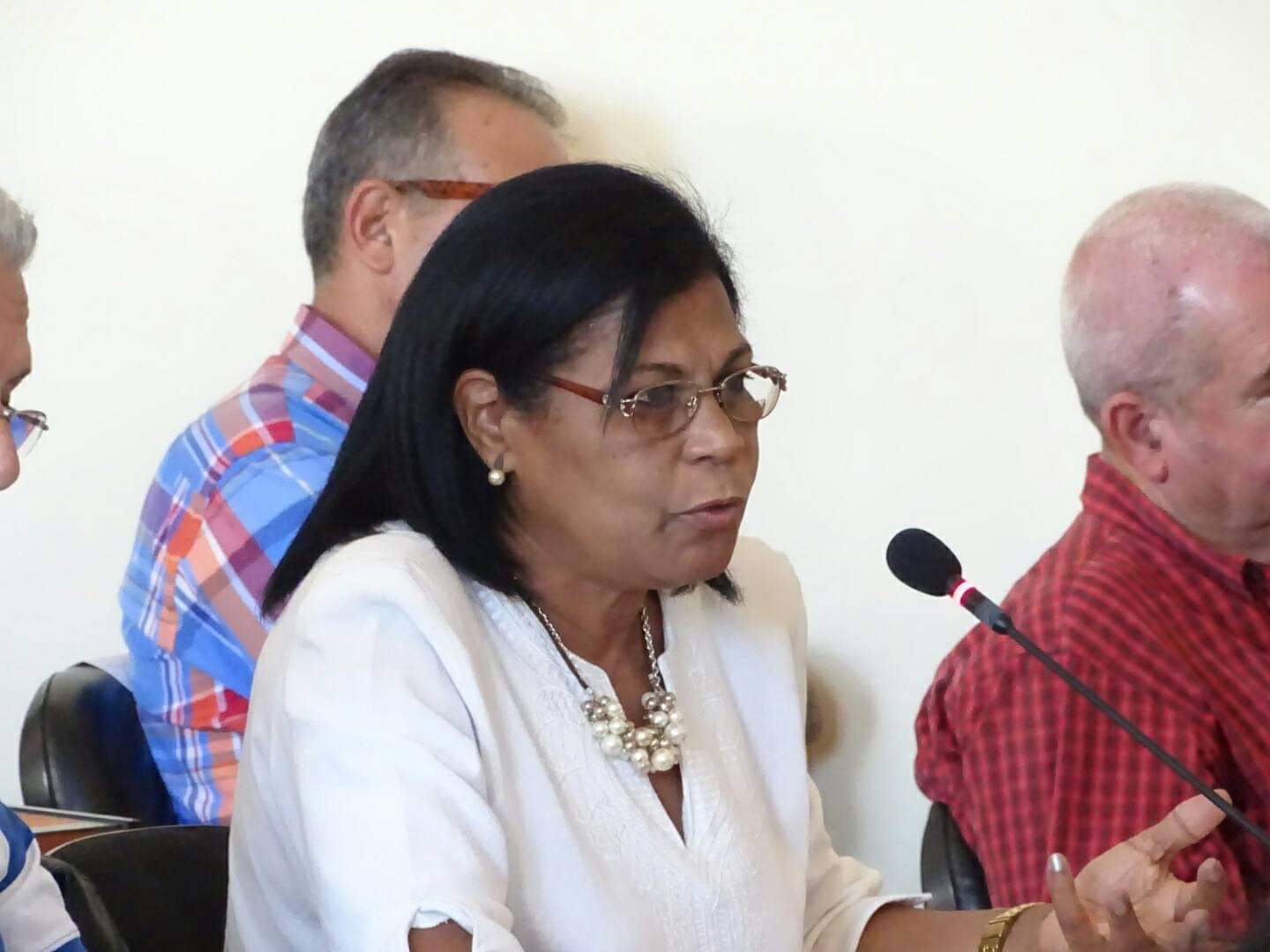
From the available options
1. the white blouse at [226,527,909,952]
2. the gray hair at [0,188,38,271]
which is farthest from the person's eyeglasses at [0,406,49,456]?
the white blouse at [226,527,909,952]

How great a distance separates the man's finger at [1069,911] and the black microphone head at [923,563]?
0.21 meters

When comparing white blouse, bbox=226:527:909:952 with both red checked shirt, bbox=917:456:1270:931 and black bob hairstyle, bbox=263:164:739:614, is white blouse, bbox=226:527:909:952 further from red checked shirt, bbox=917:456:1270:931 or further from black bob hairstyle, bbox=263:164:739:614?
red checked shirt, bbox=917:456:1270:931

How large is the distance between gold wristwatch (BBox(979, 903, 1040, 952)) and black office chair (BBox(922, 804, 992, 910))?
0.19 meters

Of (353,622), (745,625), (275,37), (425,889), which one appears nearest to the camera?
(425,889)

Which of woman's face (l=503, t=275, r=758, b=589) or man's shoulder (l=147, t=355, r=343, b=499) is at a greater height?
woman's face (l=503, t=275, r=758, b=589)

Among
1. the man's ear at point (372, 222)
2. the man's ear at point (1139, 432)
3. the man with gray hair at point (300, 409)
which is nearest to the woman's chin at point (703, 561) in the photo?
the man with gray hair at point (300, 409)

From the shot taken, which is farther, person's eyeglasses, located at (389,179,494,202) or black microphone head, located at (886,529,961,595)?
person's eyeglasses, located at (389,179,494,202)

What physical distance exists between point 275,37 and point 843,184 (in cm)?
70

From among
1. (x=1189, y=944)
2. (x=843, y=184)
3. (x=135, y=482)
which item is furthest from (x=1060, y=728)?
(x=135, y=482)

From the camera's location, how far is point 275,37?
1.97 meters

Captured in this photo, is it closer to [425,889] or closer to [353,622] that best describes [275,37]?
[353,622]

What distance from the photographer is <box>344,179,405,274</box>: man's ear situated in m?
1.91

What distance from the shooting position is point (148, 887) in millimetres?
1155

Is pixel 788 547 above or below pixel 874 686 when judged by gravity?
above
